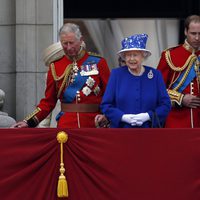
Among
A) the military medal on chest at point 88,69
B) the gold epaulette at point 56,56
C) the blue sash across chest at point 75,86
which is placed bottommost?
the blue sash across chest at point 75,86

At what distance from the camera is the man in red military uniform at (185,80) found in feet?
37.2

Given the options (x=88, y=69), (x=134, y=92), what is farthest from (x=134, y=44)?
(x=88, y=69)

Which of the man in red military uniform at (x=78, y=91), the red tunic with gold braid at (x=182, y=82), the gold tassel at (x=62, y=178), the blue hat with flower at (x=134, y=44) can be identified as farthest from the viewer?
the red tunic with gold braid at (x=182, y=82)

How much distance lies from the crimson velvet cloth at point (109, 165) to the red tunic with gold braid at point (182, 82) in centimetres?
121

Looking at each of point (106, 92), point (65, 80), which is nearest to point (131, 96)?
point (106, 92)

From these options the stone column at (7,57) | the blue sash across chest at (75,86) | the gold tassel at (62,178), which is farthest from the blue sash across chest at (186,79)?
the stone column at (7,57)

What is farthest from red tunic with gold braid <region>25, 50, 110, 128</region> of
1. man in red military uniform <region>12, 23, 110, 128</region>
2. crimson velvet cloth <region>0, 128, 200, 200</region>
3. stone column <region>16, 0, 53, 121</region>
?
stone column <region>16, 0, 53, 121</region>

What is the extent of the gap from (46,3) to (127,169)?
4.62 metres

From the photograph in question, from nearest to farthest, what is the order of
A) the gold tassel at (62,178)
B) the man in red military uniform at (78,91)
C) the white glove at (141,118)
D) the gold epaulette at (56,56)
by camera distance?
the gold tassel at (62,178), the white glove at (141,118), the man in red military uniform at (78,91), the gold epaulette at (56,56)

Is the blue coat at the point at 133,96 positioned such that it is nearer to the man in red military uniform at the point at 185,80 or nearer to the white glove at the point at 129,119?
the white glove at the point at 129,119

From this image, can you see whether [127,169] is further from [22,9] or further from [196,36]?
[22,9]

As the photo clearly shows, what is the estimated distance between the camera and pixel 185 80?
11453mm

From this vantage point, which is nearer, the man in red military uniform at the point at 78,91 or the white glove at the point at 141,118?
the white glove at the point at 141,118

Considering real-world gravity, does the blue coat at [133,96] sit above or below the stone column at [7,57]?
below
